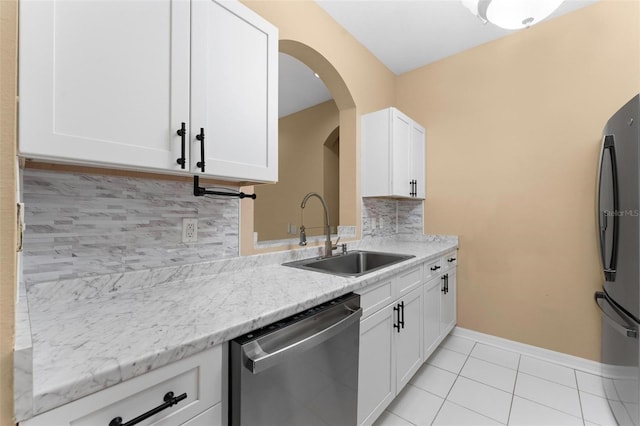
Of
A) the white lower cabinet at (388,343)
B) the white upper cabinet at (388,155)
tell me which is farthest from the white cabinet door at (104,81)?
the white upper cabinet at (388,155)

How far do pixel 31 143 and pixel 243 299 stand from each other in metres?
0.75

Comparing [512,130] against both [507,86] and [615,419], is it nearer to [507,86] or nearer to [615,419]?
[507,86]

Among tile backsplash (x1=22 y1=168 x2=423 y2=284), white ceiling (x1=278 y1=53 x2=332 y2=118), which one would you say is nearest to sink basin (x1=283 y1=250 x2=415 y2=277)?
tile backsplash (x1=22 y1=168 x2=423 y2=284)

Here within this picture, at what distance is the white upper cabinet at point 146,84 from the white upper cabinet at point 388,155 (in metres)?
1.35

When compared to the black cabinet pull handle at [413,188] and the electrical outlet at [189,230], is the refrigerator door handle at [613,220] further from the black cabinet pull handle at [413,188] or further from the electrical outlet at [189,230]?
the electrical outlet at [189,230]

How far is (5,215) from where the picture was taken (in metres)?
0.43

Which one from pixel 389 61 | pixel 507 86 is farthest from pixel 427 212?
pixel 389 61

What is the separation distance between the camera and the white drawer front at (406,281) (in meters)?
1.59

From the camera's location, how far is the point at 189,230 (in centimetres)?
130

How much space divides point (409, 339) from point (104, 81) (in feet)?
6.43

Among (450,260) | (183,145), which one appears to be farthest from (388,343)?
(183,145)

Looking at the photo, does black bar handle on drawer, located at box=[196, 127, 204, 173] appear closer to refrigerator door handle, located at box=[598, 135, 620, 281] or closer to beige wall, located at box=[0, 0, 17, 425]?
beige wall, located at box=[0, 0, 17, 425]

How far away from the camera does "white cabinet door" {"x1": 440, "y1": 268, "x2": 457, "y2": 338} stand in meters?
2.32

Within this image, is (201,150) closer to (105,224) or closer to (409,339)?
(105,224)
